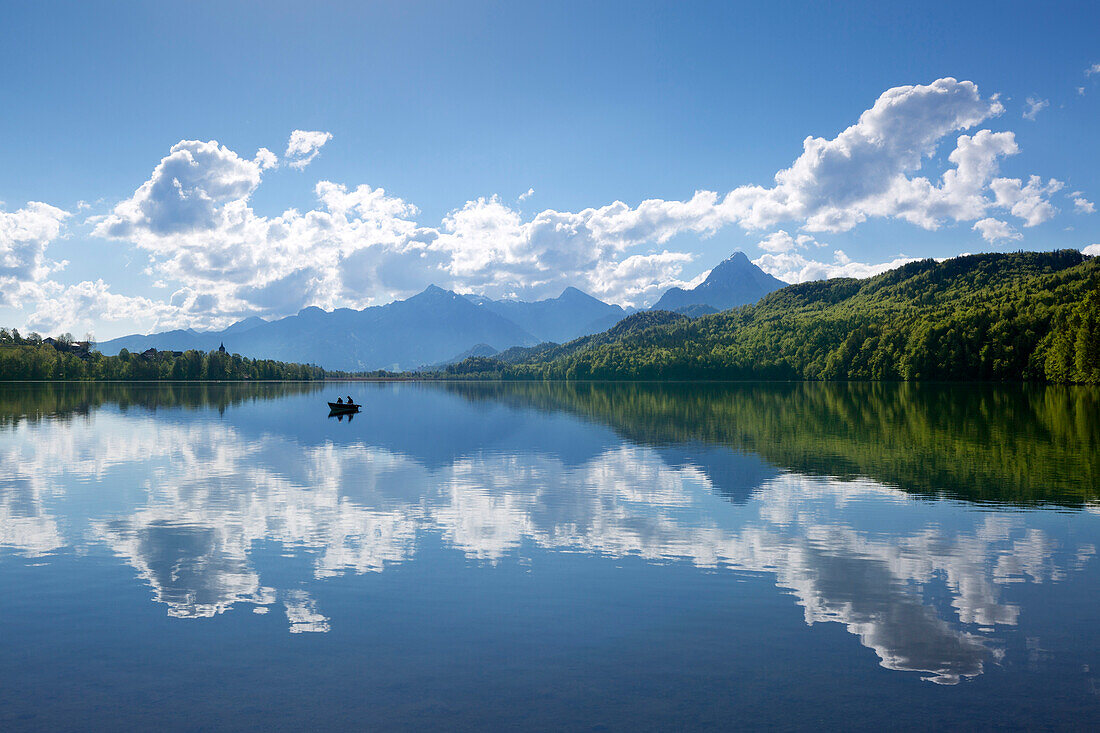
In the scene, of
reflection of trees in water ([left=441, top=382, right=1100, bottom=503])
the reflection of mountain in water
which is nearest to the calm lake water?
the reflection of mountain in water

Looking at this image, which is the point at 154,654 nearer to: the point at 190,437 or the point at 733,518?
the point at 733,518

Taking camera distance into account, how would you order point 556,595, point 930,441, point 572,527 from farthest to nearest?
point 930,441 < point 572,527 < point 556,595

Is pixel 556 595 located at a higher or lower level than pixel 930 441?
lower

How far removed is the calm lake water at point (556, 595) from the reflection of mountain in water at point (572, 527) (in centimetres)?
17

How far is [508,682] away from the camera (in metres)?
13.4

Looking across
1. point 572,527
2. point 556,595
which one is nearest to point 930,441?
point 572,527

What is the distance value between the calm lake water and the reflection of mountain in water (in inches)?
6.5

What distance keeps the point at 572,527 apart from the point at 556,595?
830 centimetres

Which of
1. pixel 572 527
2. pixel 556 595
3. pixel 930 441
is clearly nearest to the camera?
Result: pixel 556 595

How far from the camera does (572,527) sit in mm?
26938

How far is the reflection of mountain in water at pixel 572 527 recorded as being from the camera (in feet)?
58.6

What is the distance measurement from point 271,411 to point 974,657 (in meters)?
105

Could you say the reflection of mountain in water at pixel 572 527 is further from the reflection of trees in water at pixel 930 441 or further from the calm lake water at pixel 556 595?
the reflection of trees in water at pixel 930 441

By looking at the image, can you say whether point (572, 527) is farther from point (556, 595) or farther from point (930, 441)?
point (930, 441)
